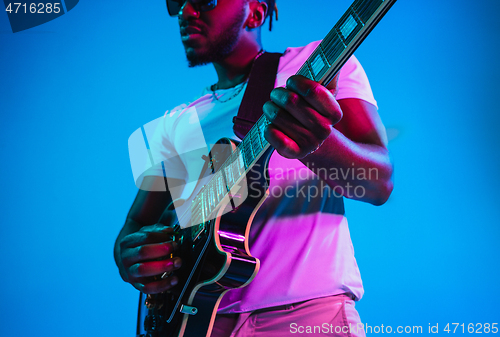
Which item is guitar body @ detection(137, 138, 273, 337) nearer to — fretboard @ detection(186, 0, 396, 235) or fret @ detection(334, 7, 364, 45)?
fretboard @ detection(186, 0, 396, 235)

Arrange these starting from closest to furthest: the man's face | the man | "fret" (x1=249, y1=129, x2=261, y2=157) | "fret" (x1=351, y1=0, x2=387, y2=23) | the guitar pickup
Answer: "fret" (x1=351, y1=0, x2=387, y2=23), the man, "fret" (x1=249, y1=129, x2=261, y2=157), the guitar pickup, the man's face

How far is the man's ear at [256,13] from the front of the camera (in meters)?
1.31

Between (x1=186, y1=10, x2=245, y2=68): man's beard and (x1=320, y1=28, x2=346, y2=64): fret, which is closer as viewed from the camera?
(x1=320, y1=28, x2=346, y2=64): fret

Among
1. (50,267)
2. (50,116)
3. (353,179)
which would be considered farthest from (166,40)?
(353,179)

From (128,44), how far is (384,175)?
6.17 ft

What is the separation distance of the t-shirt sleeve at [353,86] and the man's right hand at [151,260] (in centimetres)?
62

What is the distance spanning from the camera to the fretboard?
1.44ft

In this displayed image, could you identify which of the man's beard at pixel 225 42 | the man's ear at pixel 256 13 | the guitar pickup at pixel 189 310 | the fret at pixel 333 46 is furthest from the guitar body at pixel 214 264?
the man's ear at pixel 256 13

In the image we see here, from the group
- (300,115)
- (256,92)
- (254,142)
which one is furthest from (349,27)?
(256,92)

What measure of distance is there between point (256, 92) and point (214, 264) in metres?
0.50

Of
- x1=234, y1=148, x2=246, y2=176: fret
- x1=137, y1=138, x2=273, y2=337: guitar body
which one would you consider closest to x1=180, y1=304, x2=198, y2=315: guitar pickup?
x1=137, y1=138, x2=273, y2=337: guitar body

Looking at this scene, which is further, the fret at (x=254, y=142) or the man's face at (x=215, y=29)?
the man's face at (x=215, y=29)

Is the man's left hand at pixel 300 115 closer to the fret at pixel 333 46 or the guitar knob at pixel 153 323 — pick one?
the fret at pixel 333 46

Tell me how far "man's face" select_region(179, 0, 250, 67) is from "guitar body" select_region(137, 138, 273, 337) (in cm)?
60
